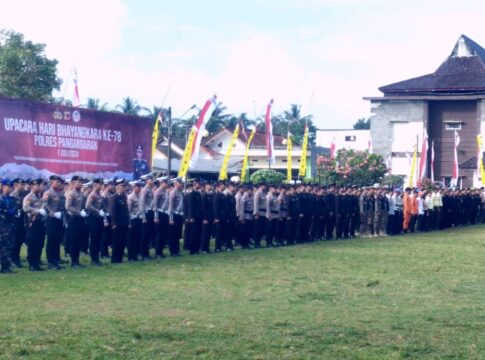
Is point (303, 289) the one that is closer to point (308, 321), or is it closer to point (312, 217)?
point (308, 321)

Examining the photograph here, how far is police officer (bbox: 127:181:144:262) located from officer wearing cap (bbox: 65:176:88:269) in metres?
1.49

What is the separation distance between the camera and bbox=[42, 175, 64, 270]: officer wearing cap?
54.1ft

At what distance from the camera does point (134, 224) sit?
18.5 m

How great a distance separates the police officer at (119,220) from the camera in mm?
17734

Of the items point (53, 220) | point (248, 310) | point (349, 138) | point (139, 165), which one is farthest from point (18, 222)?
point (349, 138)

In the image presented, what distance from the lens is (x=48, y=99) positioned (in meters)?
37.8

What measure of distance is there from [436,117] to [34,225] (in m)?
41.4

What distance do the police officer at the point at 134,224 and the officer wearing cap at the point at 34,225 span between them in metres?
2.50

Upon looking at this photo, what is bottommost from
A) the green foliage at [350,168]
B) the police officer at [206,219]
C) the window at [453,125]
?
the police officer at [206,219]

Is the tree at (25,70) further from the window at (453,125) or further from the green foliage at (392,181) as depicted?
the window at (453,125)

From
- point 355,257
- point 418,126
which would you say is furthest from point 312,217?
point 418,126

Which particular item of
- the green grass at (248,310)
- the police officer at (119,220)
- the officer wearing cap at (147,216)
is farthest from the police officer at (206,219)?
the police officer at (119,220)

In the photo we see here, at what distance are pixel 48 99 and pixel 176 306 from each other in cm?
2749

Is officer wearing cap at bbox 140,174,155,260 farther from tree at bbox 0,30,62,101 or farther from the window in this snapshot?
the window
